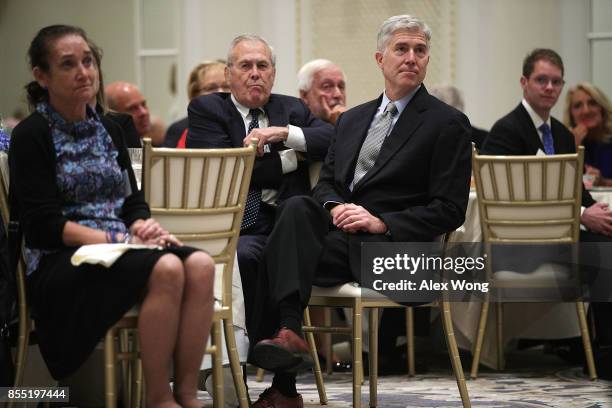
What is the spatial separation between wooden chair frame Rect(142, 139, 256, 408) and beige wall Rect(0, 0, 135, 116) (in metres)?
8.03

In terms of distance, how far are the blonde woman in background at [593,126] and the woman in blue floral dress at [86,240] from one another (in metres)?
3.69

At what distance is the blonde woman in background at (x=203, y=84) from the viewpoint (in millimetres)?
5883

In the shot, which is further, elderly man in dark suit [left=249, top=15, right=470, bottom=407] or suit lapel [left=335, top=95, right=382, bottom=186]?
suit lapel [left=335, top=95, right=382, bottom=186]

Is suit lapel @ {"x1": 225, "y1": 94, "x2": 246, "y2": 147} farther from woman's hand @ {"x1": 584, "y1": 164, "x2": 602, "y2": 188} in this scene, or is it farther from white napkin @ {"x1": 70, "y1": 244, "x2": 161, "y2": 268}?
woman's hand @ {"x1": 584, "y1": 164, "x2": 602, "y2": 188}

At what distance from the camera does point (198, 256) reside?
10.2 ft

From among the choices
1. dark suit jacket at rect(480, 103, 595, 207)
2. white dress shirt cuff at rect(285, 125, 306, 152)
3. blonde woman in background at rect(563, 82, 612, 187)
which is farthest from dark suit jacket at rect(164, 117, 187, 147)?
blonde woman in background at rect(563, 82, 612, 187)

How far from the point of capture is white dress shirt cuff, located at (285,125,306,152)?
412cm

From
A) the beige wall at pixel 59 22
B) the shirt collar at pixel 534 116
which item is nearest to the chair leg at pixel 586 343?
the shirt collar at pixel 534 116

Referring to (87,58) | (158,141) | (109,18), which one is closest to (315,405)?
(87,58)

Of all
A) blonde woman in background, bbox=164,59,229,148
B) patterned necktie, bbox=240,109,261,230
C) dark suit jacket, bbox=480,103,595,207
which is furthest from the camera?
blonde woman in background, bbox=164,59,229,148

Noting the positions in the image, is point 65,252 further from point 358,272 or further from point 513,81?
point 513,81

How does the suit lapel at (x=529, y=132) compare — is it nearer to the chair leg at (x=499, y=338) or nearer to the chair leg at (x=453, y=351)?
the chair leg at (x=499, y=338)

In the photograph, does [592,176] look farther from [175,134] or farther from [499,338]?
[175,134]

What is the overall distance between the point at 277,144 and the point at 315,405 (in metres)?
1.02
